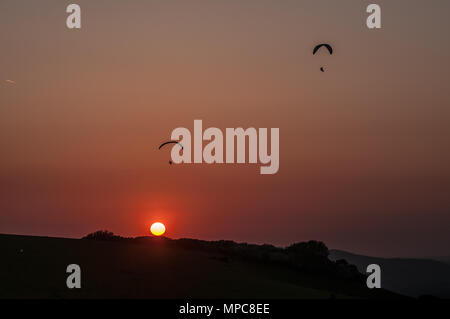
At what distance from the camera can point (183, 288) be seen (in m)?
38.6

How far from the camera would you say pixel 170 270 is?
4253 centimetres

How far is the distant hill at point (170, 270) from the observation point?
37.5 meters

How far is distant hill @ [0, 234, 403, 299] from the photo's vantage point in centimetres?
3750

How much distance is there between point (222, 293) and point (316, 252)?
20.3 meters
